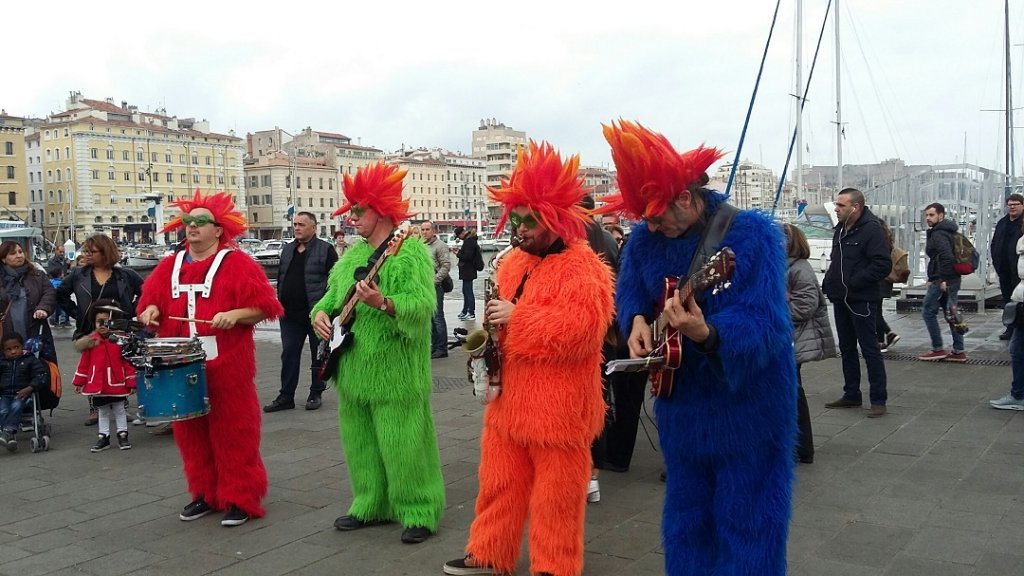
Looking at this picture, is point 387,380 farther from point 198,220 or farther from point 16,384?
point 16,384

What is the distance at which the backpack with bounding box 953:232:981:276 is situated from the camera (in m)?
9.95

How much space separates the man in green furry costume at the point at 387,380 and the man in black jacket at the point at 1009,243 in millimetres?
7869

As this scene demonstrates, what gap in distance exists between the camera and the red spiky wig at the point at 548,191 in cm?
388

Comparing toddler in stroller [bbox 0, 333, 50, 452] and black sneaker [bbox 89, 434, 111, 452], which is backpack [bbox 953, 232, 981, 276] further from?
toddler in stroller [bbox 0, 333, 50, 452]

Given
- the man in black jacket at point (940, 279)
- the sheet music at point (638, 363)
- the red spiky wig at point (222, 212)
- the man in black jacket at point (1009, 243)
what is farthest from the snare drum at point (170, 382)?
the man in black jacket at point (1009, 243)

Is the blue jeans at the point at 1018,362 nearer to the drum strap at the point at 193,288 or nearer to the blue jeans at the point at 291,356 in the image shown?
the blue jeans at the point at 291,356

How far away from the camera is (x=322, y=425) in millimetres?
7766

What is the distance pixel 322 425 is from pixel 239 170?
107 m

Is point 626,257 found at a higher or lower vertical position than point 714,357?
higher

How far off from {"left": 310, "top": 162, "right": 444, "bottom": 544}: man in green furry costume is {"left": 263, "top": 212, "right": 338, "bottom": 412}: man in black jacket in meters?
3.70

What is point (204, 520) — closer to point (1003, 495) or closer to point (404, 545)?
point (404, 545)

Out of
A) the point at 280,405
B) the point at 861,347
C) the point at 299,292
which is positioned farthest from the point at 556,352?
the point at 280,405

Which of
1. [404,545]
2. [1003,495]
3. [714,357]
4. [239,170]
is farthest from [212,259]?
[239,170]

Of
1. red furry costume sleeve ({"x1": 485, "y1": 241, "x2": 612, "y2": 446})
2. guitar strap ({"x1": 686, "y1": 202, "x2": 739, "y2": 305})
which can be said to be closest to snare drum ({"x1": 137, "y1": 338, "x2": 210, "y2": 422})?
red furry costume sleeve ({"x1": 485, "y1": 241, "x2": 612, "y2": 446})
